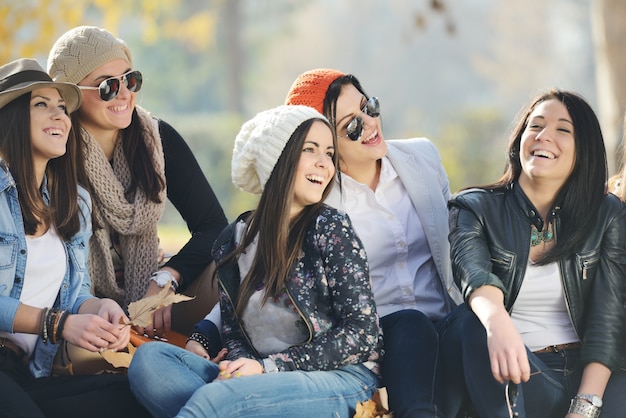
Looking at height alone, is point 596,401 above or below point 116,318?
below

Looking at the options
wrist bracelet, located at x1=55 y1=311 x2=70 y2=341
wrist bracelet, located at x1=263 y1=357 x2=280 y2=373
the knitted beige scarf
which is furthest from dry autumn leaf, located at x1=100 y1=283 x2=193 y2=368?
the knitted beige scarf

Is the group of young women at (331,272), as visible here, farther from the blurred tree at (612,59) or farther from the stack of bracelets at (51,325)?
the blurred tree at (612,59)

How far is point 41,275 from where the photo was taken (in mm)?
3932

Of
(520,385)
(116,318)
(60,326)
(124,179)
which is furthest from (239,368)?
(124,179)

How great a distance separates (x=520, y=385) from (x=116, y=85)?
6.79 feet

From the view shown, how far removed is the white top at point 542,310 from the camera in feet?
12.4

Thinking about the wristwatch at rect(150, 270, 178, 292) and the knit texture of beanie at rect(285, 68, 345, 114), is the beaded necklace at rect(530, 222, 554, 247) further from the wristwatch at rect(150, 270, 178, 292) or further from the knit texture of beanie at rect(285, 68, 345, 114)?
the wristwatch at rect(150, 270, 178, 292)

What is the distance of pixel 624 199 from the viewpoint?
3.94 meters

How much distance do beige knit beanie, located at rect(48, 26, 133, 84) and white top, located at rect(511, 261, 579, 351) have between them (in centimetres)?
195

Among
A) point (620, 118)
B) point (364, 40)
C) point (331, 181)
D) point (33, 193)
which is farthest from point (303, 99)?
point (364, 40)

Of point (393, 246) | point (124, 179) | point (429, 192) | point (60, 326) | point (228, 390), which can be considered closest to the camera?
point (228, 390)

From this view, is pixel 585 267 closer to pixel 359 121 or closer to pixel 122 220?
pixel 359 121

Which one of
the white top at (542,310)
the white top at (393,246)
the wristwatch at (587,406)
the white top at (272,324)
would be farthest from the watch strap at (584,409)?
the white top at (272,324)

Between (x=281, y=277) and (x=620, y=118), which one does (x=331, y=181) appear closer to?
(x=281, y=277)
